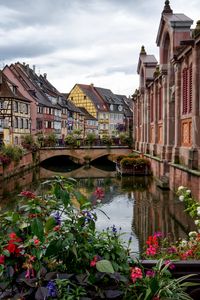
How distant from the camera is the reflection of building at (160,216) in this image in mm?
15163

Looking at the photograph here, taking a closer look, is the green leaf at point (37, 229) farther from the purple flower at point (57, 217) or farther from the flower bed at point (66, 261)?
the purple flower at point (57, 217)

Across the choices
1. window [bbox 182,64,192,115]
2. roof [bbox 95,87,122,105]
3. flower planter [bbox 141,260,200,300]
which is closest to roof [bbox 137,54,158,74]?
window [bbox 182,64,192,115]

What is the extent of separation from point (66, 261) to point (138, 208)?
1679cm

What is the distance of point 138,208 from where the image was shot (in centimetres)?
2028

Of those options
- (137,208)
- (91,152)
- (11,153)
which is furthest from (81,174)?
(137,208)

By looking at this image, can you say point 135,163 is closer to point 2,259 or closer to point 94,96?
point 2,259

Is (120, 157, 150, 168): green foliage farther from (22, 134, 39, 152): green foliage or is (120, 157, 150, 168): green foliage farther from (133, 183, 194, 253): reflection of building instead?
(22, 134, 39, 152): green foliage

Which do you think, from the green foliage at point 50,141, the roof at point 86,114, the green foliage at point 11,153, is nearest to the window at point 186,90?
the green foliage at point 11,153

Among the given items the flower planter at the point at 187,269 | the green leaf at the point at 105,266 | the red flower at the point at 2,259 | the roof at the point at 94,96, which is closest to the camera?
the green leaf at the point at 105,266

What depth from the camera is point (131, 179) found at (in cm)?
3478

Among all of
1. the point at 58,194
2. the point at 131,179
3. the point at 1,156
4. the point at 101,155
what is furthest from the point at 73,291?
the point at 101,155

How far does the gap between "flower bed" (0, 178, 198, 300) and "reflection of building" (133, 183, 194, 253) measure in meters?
9.02

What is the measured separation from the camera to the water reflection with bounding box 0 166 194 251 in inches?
603

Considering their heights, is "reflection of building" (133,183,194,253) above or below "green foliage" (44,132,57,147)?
below
